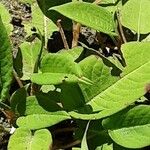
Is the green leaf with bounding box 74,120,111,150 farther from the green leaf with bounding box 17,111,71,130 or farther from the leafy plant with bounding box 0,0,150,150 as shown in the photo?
the green leaf with bounding box 17,111,71,130

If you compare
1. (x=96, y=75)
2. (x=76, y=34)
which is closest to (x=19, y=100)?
(x=96, y=75)

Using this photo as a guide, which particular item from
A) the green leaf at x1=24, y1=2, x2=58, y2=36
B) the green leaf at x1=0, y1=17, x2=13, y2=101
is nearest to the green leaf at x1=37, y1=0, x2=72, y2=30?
the green leaf at x1=24, y1=2, x2=58, y2=36

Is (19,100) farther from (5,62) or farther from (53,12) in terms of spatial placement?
(53,12)

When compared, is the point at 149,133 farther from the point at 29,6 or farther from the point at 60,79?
the point at 29,6

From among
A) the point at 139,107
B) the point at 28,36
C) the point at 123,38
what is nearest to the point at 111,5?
the point at 123,38

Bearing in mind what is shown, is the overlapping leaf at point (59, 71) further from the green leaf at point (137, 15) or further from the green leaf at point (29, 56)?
the green leaf at point (137, 15)
